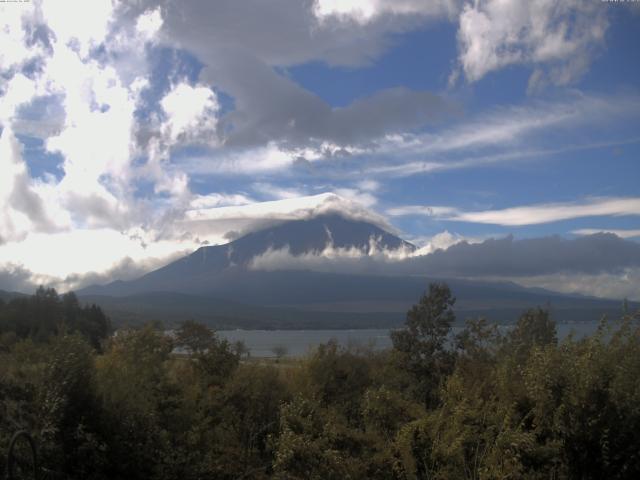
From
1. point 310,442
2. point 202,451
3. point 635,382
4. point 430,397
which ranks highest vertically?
point 635,382

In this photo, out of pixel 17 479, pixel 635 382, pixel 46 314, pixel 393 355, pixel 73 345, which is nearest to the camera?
pixel 17 479

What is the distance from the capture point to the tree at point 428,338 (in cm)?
3303

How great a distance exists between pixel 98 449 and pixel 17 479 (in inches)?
74.2

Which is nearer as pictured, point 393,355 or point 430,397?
point 430,397

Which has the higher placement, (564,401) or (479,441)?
(564,401)

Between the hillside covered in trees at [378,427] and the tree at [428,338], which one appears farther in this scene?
the tree at [428,338]

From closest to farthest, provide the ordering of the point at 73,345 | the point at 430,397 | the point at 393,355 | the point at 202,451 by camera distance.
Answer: the point at 73,345 → the point at 202,451 → the point at 430,397 → the point at 393,355

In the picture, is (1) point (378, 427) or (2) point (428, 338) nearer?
(1) point (378, 427)

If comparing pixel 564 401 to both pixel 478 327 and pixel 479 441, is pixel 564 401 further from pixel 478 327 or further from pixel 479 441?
pixel 478 327

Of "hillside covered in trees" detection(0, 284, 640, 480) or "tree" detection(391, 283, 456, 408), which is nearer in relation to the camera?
"hillside covered in trees" detection(0, 284, 640, 480)

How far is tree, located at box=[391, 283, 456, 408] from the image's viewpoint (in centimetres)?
3303

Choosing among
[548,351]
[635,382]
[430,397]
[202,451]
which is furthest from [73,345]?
[430,397]

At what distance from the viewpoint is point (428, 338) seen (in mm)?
34500

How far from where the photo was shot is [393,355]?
33094 mm
